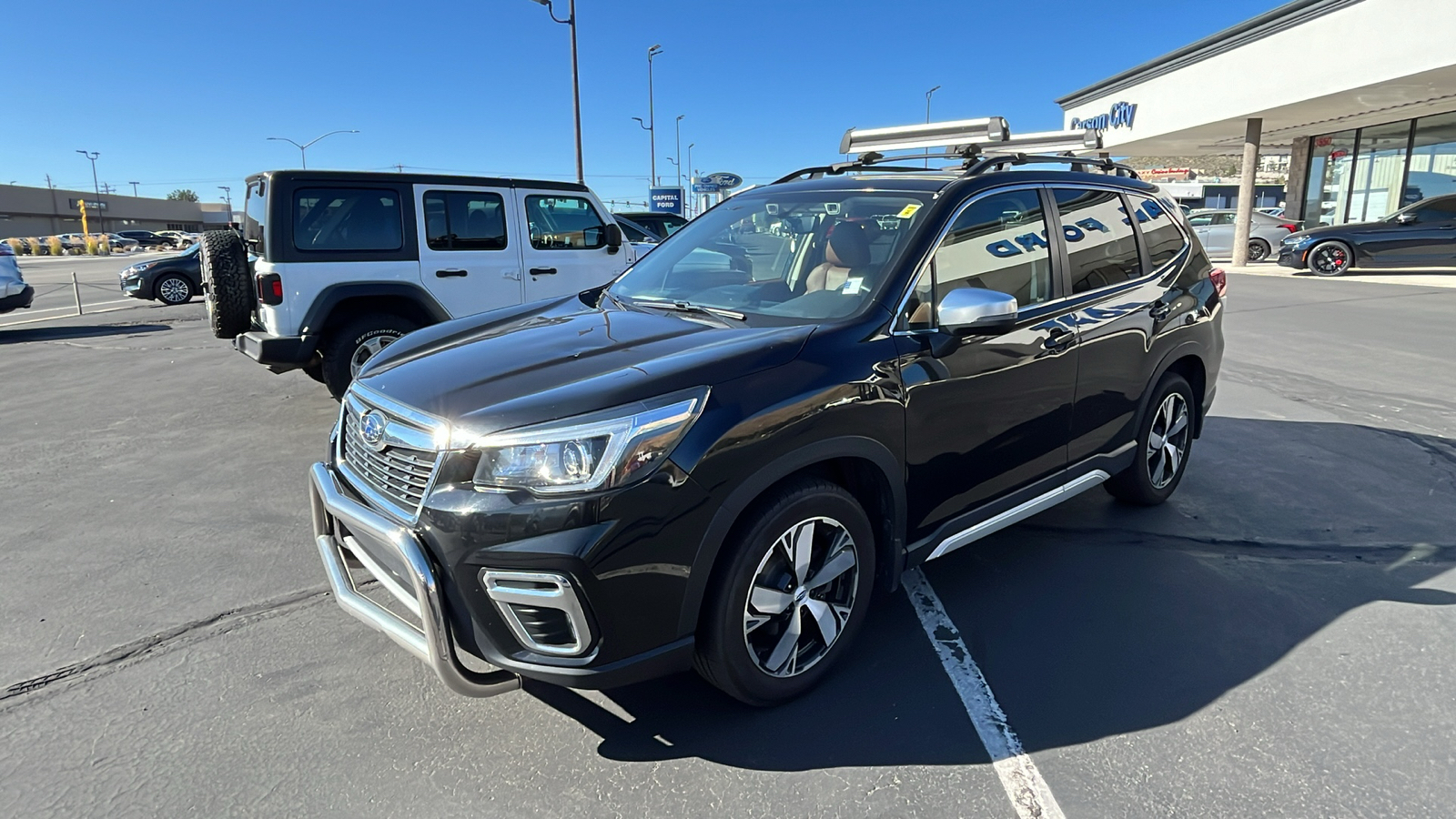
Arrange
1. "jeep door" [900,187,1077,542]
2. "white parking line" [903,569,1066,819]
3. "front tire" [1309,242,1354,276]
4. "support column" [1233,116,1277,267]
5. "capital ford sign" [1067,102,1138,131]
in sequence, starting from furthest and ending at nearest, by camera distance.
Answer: "capital ford sign" [1067,102,1138,131]
"support column" [1233,116,1277,267]
"front tire" [1309,242,1354,276]
"jeep door" [900,187,1077,542]
"white parking line" [903,569,1066,819]

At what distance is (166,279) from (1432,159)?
31.1 m

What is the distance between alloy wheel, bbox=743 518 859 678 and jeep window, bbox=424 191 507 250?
5.55 m

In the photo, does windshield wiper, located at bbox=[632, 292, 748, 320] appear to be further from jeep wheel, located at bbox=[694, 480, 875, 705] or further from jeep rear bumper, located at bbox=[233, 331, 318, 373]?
jeep rear bumper, located at bbox=[233, 331, 318, 373]

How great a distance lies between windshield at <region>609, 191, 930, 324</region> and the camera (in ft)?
10.4

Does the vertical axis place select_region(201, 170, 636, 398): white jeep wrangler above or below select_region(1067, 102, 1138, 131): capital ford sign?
below

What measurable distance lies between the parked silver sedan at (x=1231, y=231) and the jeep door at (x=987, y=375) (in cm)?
2210

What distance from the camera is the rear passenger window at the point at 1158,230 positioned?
172 inches

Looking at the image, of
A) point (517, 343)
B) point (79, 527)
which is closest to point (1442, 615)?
point (517, 343)

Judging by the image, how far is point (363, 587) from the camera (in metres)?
2.78

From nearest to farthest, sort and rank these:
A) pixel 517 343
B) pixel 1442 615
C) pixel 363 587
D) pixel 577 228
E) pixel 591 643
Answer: pixel 591 643 → pixel 363 587 → pixel 517 343 → pixel 1442 615 → pixel 577 228

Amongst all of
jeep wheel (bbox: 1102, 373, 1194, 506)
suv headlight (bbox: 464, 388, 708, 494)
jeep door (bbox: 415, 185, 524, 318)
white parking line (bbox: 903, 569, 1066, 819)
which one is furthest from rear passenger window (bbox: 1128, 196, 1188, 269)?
jeep door (bbox: 415, 185, 524, 318)

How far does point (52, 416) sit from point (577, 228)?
15.4 ft

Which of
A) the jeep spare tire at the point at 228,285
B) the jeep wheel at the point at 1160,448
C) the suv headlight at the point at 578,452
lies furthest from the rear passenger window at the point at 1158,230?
the jeep spare tire at the point at 228,285

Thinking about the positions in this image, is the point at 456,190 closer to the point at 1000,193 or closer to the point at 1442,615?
the point at 1000,193
